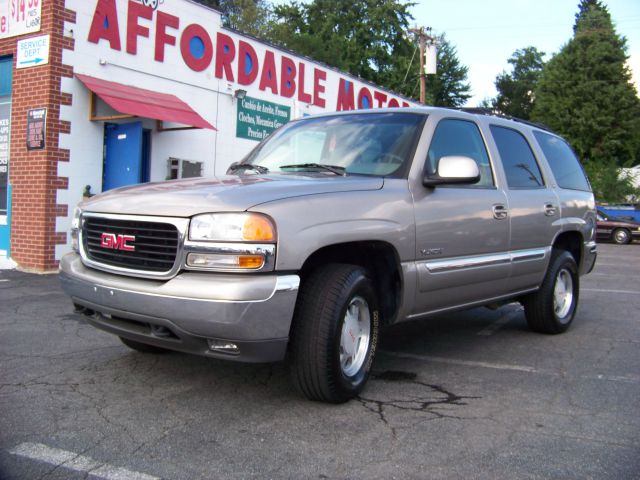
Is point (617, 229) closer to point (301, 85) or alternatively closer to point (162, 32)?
point (301, 85)

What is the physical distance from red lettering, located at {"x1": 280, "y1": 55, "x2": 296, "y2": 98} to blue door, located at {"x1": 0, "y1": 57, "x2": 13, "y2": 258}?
5816mm

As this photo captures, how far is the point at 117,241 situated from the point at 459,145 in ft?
8.61

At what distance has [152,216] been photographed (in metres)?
3.35

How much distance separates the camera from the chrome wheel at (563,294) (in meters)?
6.04

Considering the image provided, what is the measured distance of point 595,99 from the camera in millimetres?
42750

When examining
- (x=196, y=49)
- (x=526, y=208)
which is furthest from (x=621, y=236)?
(x=526, y=208)

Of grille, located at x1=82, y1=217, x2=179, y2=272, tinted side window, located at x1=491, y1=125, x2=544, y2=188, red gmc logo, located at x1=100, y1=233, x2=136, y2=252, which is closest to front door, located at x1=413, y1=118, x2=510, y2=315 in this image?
tinted side window, located at x1=491, y1=125, x2=544, y2=188

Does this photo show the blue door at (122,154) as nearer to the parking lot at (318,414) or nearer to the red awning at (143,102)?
the red awning at (143,102)

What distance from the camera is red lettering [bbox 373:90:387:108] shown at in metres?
17.7

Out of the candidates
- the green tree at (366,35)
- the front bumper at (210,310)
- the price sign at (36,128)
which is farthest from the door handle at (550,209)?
the green tree at (366,35)

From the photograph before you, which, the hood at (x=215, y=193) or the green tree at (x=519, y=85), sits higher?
the green tree at (x=519, y=85)

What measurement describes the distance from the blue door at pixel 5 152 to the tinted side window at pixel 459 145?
802cm

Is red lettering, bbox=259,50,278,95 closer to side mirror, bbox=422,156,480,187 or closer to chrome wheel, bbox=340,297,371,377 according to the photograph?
side mirror, bbox=422,156,480,187

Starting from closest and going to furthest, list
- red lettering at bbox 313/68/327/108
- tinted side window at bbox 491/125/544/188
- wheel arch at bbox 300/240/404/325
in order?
wheel arch at bbox 300/240/404/325
tinted side window at bbox 491/125/544/188
red lettering at bbox 313/68/327/108
